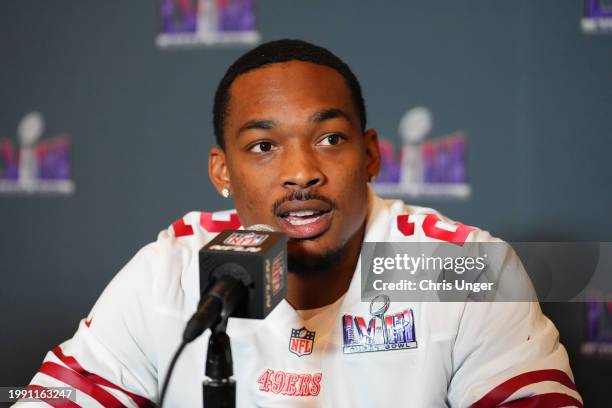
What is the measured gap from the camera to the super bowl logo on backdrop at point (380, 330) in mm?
1267

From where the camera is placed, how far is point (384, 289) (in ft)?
4.29

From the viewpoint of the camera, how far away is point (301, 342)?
4.22 feet

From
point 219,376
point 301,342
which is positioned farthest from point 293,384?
point 219,376

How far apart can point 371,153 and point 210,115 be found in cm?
95

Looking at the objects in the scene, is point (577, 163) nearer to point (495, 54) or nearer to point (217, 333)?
point (495, 54)

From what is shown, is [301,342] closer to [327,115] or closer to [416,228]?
[416,228]

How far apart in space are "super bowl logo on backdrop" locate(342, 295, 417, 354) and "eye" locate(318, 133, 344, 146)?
0.30 m

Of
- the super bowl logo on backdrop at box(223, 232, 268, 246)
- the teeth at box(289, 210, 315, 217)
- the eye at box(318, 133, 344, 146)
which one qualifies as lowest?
the teeth at box(289, 210, 315, 217)

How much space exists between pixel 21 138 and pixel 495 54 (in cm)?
160

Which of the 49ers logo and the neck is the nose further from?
the 49ers logo

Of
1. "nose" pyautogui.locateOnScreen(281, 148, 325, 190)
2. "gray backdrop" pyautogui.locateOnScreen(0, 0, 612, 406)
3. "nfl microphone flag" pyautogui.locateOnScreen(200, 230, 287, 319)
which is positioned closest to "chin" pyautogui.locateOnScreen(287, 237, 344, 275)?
"nose" pyautogui.locateOnScreen(281, 148, 325, 190)

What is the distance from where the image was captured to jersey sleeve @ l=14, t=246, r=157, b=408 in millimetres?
1285

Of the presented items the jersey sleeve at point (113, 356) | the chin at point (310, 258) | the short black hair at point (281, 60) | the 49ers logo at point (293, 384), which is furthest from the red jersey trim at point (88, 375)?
the short black hair at point (281, 60)

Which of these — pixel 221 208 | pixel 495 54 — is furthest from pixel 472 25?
pixel 221 208
